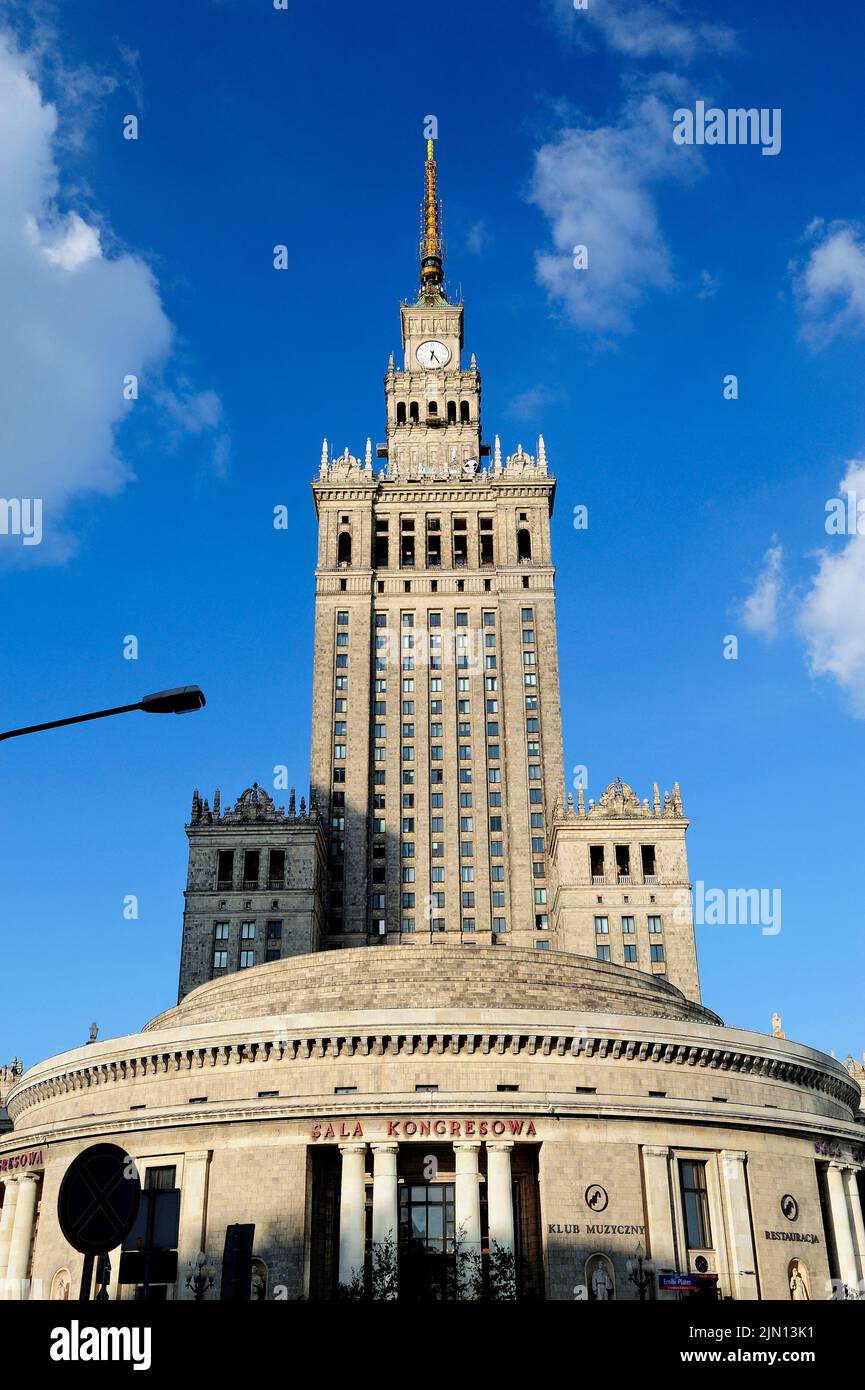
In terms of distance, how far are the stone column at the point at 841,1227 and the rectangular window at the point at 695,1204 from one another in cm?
993

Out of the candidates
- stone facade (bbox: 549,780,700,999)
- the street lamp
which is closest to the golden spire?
stone facade (bbox: 549,780,700,999)

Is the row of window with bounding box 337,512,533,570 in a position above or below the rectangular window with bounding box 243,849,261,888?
above

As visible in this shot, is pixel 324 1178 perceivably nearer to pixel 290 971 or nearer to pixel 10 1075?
pixel 290 971

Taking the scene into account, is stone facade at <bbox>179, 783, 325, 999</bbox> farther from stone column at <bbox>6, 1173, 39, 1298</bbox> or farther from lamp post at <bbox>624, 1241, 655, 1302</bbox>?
lamp post at <bbox>624, 1241, 655, 1302</bbox>

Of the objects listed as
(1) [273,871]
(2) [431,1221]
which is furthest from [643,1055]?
(1) [273,871]

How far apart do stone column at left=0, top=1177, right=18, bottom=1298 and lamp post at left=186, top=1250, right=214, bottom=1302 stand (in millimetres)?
17359

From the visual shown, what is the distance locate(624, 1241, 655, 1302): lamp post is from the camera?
192 ft

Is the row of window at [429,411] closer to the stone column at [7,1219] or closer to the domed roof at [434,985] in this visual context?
the domed roof at [434,985]

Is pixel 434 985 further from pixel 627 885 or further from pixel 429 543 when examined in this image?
pixel 429 543

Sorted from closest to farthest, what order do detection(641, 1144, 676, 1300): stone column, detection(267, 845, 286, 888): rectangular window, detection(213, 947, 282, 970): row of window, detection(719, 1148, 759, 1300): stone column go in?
detection(641, 1144, 676, 1300): stone column → detection(719, 1148, 759, 1300): stone column → detection(213, 947, 282, 970): row of window → detection(267, 845, 286, 888): rectangular window

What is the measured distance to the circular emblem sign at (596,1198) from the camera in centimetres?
6038
